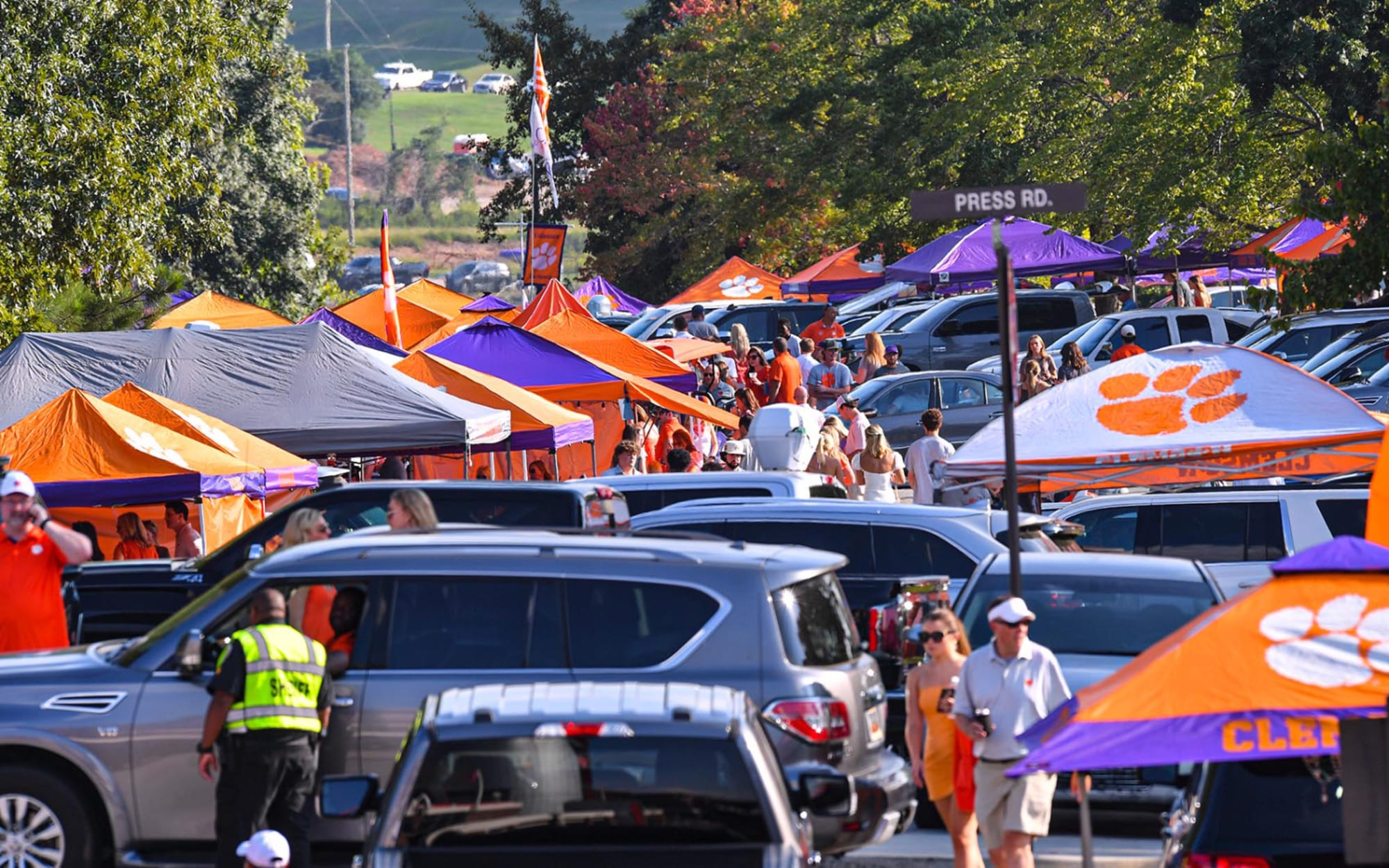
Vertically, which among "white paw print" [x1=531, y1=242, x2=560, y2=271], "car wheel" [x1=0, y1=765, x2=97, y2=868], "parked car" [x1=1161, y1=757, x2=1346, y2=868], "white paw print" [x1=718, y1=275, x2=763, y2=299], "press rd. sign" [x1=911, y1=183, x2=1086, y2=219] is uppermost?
"white paw print" [x1=531, y1=242, x2=560, y2=271]

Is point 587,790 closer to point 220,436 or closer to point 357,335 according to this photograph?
point 220,436

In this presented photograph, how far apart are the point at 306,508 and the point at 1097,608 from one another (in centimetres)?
484

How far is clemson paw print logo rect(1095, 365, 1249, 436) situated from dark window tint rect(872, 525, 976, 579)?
135 centimetres

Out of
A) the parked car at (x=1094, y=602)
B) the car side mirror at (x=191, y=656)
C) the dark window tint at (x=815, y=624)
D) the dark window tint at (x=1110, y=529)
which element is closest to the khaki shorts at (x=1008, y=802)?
the dark window tint at (x=815, y=624)

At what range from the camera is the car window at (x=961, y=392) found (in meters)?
25.0

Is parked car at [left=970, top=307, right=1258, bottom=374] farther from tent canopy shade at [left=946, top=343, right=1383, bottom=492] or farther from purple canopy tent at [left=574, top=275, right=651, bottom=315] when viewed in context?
tent canopy shade at [left=946, top=343, right=1383, bottom=492]

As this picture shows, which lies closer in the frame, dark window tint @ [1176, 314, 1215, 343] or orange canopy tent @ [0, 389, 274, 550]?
orange canopy tent @ [0, 389, 274, 550]

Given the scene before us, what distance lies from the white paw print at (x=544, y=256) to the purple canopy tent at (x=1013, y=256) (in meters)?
6.41

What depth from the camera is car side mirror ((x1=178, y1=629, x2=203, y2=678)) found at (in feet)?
25.8

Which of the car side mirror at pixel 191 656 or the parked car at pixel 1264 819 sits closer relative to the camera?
the parked car at pixel 1264 819

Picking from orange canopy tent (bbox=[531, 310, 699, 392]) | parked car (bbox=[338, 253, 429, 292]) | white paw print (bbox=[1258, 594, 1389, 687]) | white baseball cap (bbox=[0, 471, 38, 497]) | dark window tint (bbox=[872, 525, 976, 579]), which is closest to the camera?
white paw print (bbox=[1258, 594, 1389, 687])

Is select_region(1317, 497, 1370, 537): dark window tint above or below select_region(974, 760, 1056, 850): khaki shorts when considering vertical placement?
above

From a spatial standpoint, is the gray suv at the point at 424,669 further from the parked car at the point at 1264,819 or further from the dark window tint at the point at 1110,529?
the dark window tint at the point at 1110,529

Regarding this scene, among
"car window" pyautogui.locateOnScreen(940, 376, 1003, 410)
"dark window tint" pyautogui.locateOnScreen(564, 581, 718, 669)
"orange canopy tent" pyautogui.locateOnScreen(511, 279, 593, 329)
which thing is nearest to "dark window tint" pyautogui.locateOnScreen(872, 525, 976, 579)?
"dark window tint" pyautogui.locateOnScreen(564, 581, 718, 669)
